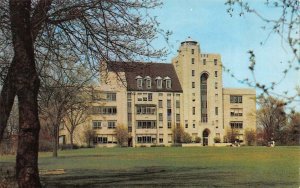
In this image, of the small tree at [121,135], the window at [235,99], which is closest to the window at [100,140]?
the small tree at [121,135]

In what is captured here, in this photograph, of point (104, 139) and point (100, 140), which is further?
point (104, 139)

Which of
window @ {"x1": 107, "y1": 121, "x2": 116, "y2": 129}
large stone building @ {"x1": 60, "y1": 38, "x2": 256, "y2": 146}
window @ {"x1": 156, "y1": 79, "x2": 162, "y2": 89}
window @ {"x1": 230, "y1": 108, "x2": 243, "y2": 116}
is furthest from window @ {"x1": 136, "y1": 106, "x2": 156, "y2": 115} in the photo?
window @ {"x1": 230, "y1": 108, "x2": 243, "y2": 116}

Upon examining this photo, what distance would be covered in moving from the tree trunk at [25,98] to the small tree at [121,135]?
8599 centimetres

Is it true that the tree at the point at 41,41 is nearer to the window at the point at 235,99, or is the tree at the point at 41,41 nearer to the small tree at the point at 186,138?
the small tree at the point at 186,138

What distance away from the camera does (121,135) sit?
97.6 metres

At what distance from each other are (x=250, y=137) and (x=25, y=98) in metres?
93.4

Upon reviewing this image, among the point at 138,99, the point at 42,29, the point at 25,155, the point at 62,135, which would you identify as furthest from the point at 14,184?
the point at 138,99

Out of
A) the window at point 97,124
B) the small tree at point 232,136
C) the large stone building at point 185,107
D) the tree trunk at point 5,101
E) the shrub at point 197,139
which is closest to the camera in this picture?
the tree trunk at point 5,101

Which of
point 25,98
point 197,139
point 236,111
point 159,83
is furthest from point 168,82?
→ point 25,98

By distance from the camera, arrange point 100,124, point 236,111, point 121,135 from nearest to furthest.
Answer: point 121,135 → point 100,124 → point 236,111

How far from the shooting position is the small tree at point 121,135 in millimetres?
97500

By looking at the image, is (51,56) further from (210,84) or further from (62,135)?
(210,84)

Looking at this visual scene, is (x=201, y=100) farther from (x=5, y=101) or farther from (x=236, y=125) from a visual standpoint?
(x=5, y=101)

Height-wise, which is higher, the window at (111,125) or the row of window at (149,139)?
the window at (111,125)
